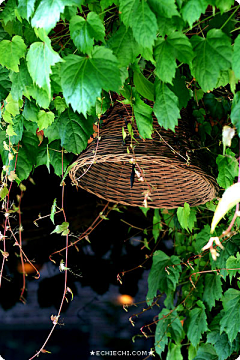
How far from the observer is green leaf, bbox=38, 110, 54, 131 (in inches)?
43.2

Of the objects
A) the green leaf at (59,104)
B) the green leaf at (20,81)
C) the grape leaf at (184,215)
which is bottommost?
the grape leaf at (184,215)

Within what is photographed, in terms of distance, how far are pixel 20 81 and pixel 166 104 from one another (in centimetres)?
33

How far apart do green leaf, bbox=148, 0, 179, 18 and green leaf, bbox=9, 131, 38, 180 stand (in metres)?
0.61

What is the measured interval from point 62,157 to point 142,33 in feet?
1.75

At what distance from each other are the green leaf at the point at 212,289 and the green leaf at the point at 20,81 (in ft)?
3.31

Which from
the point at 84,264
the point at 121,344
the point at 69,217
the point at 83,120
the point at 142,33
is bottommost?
the point at 121,344

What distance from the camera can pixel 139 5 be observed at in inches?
30.1

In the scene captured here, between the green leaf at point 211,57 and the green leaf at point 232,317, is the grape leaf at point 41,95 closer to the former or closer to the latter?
the green leaf at point 211,57

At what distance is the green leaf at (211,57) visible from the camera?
2.60 feet

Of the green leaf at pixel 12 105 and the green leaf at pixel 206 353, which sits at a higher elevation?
the green leaf at pixel 12 105

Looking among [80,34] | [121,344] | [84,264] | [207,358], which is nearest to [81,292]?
[84,264]

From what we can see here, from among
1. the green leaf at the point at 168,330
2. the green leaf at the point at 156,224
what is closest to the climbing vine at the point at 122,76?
the green leaf at the point at 168,330

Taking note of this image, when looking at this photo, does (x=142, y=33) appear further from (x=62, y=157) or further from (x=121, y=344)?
(x=121, y=344)

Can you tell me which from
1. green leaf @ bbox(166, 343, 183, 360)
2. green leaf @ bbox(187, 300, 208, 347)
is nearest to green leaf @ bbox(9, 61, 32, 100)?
green leaf @ bbox(187, 300, 208, 347)
